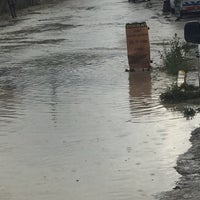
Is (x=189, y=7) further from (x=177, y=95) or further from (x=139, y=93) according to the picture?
(x=177, y=95)

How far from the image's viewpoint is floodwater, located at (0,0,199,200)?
7.06m

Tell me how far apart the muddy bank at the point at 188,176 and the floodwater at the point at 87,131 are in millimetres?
121

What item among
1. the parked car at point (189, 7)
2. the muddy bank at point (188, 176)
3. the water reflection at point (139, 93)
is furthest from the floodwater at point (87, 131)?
the parked car at point (189, 7)

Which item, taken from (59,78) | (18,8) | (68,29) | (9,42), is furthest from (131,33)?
(18,8)

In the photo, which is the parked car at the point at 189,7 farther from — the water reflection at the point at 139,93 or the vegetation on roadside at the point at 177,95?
the vegetation on roadside at the point at 177,95

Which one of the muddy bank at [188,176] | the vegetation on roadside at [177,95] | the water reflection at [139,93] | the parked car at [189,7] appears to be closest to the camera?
the muddy bank at [188,176]

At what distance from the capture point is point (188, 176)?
6.96m

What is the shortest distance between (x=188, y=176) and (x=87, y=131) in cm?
300

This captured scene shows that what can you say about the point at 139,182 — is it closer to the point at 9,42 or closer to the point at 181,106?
the point at 181,106

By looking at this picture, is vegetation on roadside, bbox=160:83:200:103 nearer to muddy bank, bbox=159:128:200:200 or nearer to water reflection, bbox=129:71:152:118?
water reflection, bbox=129:71:152:118

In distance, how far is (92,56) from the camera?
65.3 feet

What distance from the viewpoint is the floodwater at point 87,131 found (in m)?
7.06

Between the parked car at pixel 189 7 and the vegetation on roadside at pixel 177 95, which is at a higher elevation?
the vegetation on roadside at pixel 177 95

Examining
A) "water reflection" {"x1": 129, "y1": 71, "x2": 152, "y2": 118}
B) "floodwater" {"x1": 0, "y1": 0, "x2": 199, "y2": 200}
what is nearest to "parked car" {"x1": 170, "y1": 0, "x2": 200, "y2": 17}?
"floodwater" {"x1": 0, "y1": 0, "x2": 199, "y2": 200}
